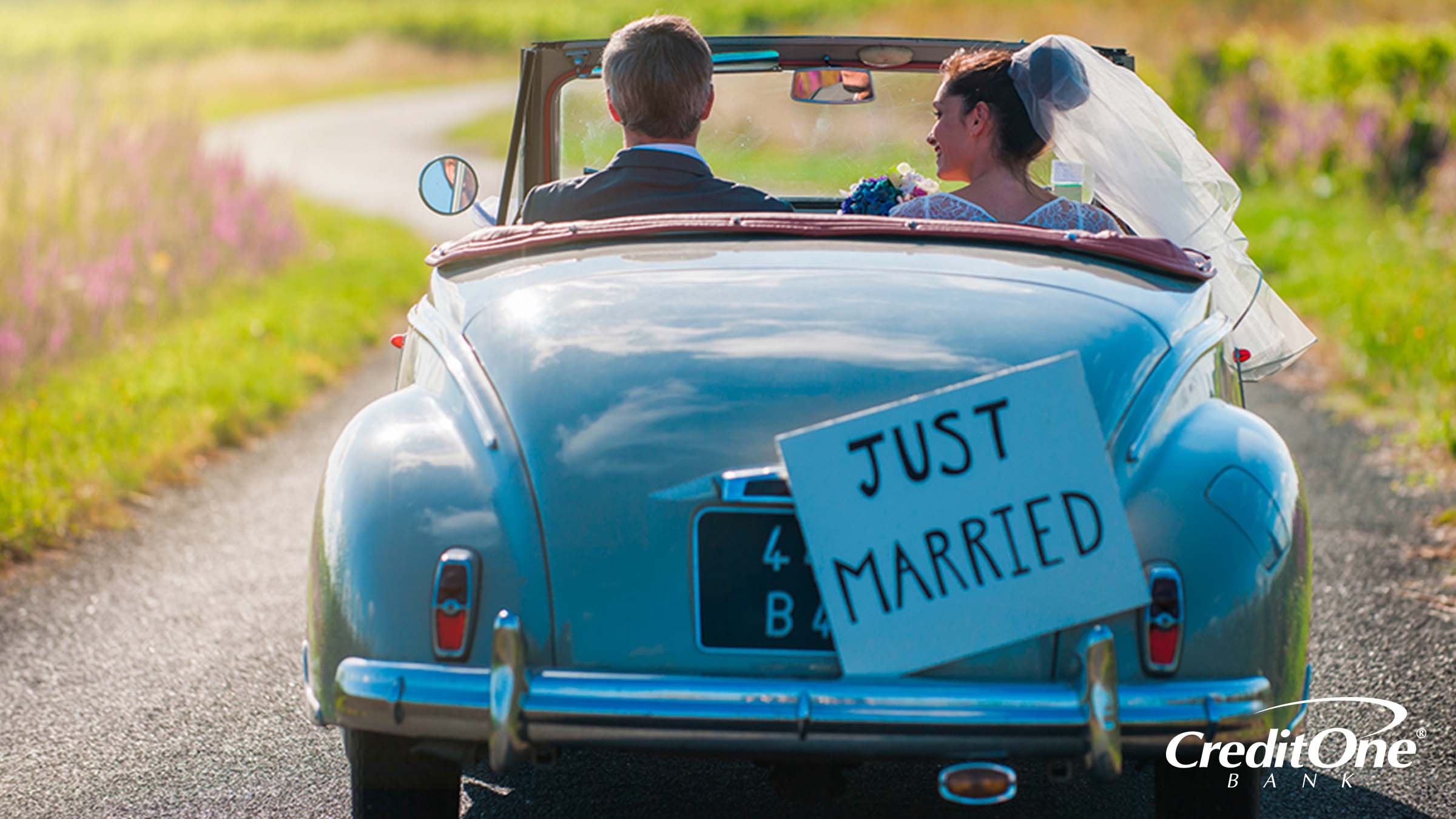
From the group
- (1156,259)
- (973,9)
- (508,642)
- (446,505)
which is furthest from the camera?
(973,9)

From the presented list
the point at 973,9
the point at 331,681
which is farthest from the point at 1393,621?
the point at 973,9

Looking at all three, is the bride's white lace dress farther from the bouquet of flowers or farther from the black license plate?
the black license plate

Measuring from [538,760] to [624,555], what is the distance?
1.19 feet

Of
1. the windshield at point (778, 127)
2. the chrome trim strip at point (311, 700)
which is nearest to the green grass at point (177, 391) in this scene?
the windshield at point (778, 127)

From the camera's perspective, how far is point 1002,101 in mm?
3705

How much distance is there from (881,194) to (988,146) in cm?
40

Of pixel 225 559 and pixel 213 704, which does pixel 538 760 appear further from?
pixel 225 559

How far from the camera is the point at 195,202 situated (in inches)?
450

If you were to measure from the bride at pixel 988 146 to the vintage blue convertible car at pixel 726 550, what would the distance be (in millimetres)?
732

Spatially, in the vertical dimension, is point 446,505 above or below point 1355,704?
above

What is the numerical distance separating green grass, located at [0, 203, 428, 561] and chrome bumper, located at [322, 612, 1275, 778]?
3705mm

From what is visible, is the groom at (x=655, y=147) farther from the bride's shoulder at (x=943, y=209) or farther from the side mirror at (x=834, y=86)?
the side mirror at (x=834, y=86)

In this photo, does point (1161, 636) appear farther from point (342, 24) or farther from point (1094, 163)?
point (342, 24)

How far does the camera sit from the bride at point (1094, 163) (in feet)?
12.0
